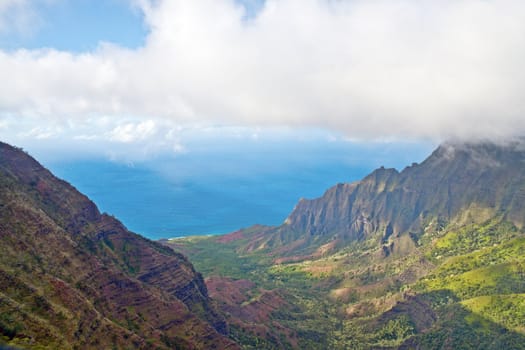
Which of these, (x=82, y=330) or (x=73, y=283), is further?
(x=73, y=283)

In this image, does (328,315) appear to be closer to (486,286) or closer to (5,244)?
(486,286)

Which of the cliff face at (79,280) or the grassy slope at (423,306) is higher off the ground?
the cliff face at (79,280)

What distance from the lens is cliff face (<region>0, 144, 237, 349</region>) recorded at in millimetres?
57875

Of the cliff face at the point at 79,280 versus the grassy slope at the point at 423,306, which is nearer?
the cliff face at the point at 79,280

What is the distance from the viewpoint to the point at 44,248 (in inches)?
2953

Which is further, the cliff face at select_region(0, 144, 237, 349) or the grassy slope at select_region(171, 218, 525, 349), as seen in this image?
the grassy slope at select_region(171, 218, 525, 349)

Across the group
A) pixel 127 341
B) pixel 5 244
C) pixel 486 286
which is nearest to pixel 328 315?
pixel 486 286

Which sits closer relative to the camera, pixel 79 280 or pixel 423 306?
pixel 79 280

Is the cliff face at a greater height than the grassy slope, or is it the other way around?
the cliff face

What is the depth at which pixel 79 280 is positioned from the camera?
7519 cm

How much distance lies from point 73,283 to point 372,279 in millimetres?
150051

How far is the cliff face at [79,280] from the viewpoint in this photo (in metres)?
57.9

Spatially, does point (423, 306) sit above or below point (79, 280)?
below

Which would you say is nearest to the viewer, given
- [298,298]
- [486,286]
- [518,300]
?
[518,300]
